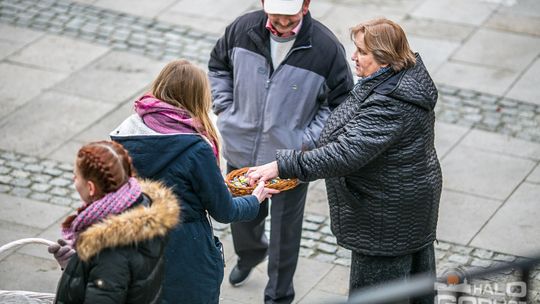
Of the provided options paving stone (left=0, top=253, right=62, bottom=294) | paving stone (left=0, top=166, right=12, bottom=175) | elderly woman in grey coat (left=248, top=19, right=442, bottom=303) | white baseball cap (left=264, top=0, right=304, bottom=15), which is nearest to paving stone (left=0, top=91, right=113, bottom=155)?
paving stone (left=0, top=166, right=12, bottom=175)

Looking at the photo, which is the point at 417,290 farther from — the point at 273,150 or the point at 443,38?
the point at 443,38

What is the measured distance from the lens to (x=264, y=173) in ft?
16.8

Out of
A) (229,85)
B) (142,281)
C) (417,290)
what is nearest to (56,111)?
(229,85)

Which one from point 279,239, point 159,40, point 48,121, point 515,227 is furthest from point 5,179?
point 515,227

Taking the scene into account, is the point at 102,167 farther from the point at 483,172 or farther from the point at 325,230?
the point at 483,172

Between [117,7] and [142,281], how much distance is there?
23.0 ft

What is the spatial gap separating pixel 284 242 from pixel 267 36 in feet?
4.06

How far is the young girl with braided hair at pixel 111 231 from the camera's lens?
156 inches

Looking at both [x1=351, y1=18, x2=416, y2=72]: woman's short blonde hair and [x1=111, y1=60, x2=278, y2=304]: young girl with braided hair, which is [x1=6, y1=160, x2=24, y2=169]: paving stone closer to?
[x1=111, y1=60, x2=278, y2=304]: young girl with braided hair

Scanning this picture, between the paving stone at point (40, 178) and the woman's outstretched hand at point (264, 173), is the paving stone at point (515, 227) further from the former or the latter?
the paving stone at point (40, 178)

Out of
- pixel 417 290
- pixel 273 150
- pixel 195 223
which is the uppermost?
pixel 417 290

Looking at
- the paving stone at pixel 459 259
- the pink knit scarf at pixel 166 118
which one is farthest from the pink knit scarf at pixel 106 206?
the paving stone at pixel 459 259

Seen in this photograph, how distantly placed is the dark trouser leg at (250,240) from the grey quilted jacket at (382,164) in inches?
45.8

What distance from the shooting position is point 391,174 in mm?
4891
